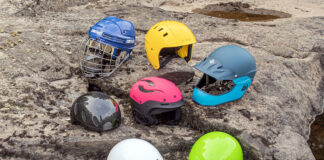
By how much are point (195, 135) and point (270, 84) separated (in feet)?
6.19

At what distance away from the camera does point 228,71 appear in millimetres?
4484

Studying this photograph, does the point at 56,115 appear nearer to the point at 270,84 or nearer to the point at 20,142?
the point at 20,142

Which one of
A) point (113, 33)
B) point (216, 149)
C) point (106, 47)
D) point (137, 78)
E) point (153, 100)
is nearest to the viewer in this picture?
point (216, 149)

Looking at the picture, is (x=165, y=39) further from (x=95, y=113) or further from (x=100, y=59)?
(x=95, y=113)

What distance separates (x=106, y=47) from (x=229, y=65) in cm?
212

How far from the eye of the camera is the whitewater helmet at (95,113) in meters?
3.99

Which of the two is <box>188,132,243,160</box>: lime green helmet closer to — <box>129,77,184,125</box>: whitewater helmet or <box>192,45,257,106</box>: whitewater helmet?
<box>129,77,184,125</box>: whitewater helmet

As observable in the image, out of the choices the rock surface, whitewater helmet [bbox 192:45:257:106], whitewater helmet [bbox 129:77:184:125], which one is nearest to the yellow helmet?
the rock surface

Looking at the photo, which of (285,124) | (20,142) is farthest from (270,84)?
(20,142)

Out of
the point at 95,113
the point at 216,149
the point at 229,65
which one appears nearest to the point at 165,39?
the point at 229,65

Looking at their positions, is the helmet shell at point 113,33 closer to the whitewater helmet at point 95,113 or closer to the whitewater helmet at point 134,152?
the whitewater helmet at point 95,113

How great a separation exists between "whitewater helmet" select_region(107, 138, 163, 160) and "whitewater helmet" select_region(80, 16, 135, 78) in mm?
1871

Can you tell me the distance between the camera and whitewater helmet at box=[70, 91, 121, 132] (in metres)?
3.99

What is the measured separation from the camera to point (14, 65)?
512cm
